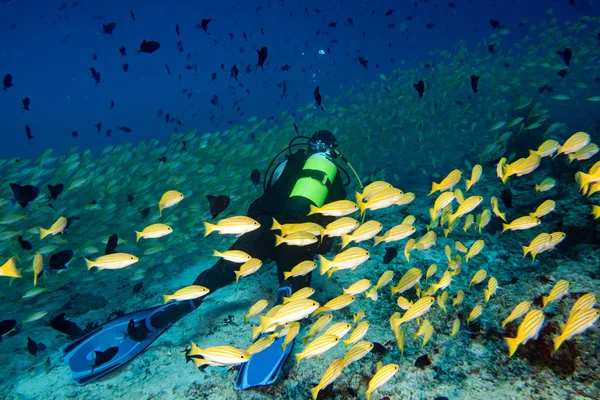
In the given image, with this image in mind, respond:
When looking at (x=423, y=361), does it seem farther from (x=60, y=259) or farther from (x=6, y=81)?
(x=6, y=81)

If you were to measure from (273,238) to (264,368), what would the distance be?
5.74 feet

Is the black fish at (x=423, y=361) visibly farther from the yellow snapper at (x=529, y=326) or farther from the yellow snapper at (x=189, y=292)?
the yellow snapper at (x=189, y=292)

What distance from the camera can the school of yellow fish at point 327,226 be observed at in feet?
10.4

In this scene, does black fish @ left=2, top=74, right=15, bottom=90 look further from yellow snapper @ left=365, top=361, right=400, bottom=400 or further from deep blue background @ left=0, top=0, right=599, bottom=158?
deep blue background @ left=0, top=0, right=599, bottom=158

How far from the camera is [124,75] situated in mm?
112438

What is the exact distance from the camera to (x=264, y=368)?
368 centimetres

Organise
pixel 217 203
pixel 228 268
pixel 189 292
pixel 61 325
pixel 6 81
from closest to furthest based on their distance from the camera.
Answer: pixel 189 292, pixel 217 203, pixel 61 325, pixel 228 268, pixel 6 81

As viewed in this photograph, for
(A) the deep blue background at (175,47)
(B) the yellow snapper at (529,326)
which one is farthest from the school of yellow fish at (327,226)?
(A) the deep blue background at (175,47)

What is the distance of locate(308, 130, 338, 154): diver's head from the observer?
5.06 m

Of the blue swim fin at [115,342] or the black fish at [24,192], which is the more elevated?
the black fish at [24,192]

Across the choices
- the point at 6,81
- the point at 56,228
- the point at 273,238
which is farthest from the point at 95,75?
the point at 273,238

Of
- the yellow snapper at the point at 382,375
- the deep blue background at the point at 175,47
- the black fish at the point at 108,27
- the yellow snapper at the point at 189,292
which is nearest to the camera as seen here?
the yellow snapper at the point at 382,375

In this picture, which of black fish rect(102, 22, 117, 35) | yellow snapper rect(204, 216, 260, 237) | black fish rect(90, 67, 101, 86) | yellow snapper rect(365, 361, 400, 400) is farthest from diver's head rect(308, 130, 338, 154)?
black fish rect(102, 22, 117, 35)

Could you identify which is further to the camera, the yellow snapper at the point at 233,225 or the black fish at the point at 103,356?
the black fish at the point at 103,356
